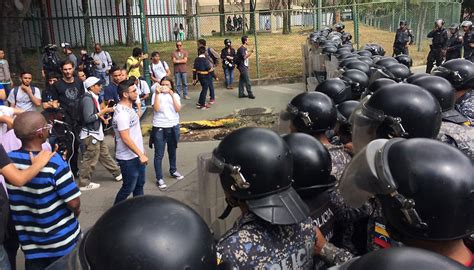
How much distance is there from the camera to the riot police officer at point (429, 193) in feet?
5.92

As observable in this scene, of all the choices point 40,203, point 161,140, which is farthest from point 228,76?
point 40,203

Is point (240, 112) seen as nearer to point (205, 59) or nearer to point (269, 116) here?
point (269, 116)

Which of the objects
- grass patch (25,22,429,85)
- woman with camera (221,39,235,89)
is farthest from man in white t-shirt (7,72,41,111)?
grass patch (25,22,429,85)

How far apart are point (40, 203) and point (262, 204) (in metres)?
1.82

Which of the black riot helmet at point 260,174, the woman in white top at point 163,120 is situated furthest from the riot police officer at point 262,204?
the woman in white top at point 163,120

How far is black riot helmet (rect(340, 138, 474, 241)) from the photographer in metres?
1.80

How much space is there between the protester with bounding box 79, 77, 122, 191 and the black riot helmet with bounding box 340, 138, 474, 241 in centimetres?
517

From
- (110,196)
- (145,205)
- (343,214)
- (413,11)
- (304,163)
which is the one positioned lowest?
(110,196)

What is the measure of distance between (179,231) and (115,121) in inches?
161

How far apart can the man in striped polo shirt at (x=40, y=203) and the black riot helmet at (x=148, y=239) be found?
1.80 m

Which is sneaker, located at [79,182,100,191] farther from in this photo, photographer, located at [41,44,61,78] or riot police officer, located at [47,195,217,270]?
riot police officer, located at [47,195,217,270]

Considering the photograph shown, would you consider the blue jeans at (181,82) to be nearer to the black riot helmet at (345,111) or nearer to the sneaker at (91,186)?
the sneaker at (91,186)

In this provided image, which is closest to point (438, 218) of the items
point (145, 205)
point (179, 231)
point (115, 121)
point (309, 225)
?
point (309, 225)

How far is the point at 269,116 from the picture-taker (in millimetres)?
11188
